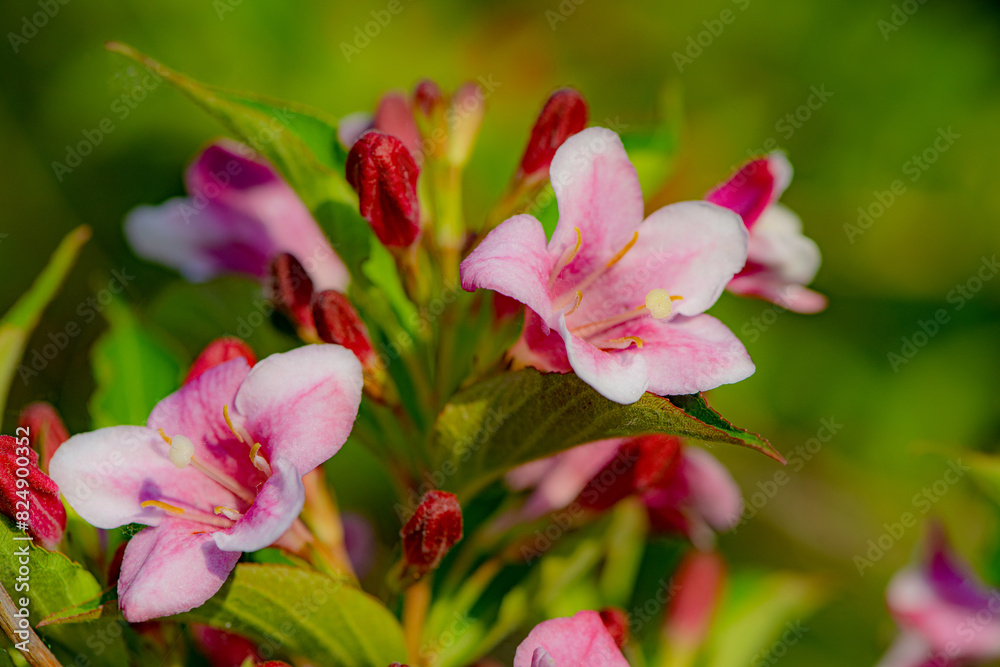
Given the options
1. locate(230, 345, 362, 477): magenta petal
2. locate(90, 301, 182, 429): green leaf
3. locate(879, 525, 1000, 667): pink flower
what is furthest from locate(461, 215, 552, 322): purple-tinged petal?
locate(879, 525, 1000, 667): pink flower

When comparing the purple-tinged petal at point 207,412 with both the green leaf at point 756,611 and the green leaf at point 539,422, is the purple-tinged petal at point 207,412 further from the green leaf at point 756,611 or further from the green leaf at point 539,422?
the green leaf at point 756,611

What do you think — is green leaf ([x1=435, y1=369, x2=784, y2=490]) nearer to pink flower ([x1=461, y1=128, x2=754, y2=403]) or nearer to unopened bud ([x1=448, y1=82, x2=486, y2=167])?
pink flower ([x1=461, y1=128, x2=754, y2=403])

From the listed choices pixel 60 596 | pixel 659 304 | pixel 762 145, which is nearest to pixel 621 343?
pixel 659 304

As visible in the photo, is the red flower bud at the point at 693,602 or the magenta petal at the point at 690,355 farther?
the red flower bud at the point at 693,602

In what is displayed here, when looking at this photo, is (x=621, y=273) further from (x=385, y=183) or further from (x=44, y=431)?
(x=44, y=431)

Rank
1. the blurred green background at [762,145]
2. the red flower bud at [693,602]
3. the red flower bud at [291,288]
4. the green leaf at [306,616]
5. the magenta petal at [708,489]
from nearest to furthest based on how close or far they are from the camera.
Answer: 1. the green leaf at [306,616]
2. the red flower bud at [291,288]
3. the magenta petal at [708,489]
4. the red flower bud at [693,602]
5. the blurred green background at [762,145]

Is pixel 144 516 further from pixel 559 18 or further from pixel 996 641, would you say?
pixel 559 18

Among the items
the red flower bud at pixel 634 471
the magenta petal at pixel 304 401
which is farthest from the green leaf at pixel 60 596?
the red flower bud at pixel 634 471

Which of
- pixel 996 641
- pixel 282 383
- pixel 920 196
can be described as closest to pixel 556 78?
pixel 920 196
